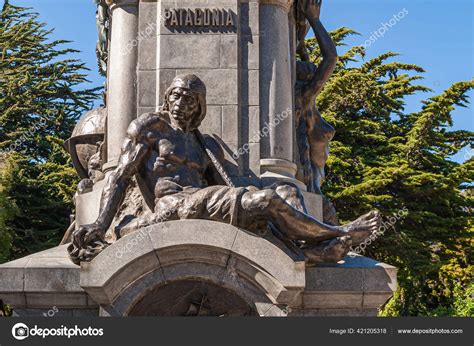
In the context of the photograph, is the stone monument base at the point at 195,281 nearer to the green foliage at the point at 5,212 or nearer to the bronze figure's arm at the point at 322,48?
the bronze figure's arm at the point at 322,48

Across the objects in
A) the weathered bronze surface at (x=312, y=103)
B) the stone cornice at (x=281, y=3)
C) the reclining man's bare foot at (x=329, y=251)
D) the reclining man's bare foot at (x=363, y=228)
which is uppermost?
the stone cornice at (x=281, y=3)

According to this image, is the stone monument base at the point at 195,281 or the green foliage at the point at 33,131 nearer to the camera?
the stone monument base at the point at 195,281

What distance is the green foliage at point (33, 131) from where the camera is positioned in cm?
2934

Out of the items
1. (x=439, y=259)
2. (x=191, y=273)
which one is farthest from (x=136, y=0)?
(x=439, y=259)

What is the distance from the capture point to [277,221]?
326 inches

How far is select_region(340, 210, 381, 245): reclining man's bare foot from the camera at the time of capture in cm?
858

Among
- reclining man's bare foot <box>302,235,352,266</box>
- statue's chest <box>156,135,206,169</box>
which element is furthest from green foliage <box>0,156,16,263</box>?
reclining man's bare foot <box>302,235,352,266</box>

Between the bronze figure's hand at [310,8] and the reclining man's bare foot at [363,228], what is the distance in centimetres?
357

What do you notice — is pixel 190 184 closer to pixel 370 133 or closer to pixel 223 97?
pixel 223 97

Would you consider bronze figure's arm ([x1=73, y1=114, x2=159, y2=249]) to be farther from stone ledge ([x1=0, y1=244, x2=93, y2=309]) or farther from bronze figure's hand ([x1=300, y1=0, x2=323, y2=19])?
bronze figure's hand ([x1=300, y1=0, x2=323, y2=19])

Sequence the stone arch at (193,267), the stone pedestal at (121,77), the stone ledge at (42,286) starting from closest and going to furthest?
the stone arch at (193,267) < the stone ledge at (42,286) < the stone pedestal at (121,77)

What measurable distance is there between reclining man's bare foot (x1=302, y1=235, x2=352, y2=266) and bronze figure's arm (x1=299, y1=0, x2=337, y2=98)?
305 centimetres

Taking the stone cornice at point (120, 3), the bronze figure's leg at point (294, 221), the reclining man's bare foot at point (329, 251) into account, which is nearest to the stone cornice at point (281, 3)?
the stone cornice at point (120, 3)

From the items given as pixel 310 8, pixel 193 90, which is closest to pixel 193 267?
pixel 193 90
